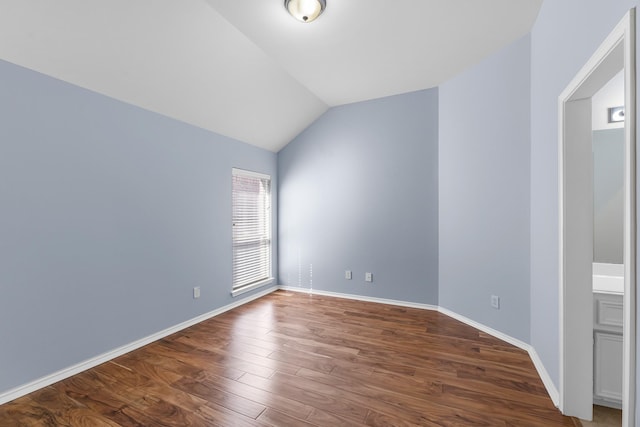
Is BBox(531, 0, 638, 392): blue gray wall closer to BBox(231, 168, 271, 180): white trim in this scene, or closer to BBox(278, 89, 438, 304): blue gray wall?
BBox(278, 89, 438, 304): blue gray wall

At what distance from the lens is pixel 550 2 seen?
189cm

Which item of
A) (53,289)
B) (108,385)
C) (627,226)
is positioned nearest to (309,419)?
(108,385)

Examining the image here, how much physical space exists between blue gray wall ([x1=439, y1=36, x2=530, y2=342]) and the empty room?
23 mm

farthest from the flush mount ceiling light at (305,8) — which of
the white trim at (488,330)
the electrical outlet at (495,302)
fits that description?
the white trim at (488,330)

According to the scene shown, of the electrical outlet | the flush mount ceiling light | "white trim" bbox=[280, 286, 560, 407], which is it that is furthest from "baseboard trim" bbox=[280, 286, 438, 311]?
the flush mount ceiling light

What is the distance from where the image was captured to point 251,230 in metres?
4.12

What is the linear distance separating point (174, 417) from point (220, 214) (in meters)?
2.28

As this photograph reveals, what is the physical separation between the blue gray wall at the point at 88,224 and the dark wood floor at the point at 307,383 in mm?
315

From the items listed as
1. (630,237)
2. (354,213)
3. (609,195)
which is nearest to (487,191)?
(609,195)

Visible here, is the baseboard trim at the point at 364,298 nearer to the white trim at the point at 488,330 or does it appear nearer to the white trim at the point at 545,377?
the white trim at the point at 488,330

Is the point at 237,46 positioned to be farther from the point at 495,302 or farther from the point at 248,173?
the point at 495,302

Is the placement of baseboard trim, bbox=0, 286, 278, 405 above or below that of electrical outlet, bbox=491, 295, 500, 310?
below

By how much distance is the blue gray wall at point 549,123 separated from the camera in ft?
4.51

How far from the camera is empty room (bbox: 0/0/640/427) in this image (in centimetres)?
162
